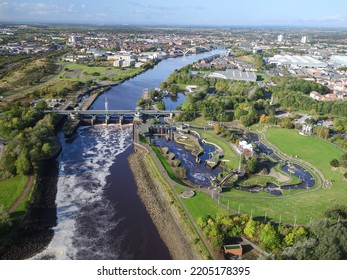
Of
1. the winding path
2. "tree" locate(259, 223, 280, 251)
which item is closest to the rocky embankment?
the winding path

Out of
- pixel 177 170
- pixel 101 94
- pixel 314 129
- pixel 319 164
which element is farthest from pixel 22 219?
pixel 101 94

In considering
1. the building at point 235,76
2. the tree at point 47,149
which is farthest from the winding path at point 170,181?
the building at point 235,76

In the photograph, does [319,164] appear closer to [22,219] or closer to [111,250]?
[111,250]

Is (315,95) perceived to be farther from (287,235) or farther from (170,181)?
(287,235)

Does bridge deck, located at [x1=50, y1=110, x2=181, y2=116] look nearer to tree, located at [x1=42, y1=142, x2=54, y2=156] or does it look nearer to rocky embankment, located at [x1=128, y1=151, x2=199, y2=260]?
tree, located at [x1=42, y1=142, x2=54, y2=156]

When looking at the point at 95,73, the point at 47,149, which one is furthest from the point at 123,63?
the point at 47,149

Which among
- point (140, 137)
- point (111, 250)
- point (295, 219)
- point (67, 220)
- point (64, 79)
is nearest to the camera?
point (111, 250)

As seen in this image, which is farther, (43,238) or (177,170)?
(177,170)

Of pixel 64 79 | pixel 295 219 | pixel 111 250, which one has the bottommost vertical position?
pixel 111 250
